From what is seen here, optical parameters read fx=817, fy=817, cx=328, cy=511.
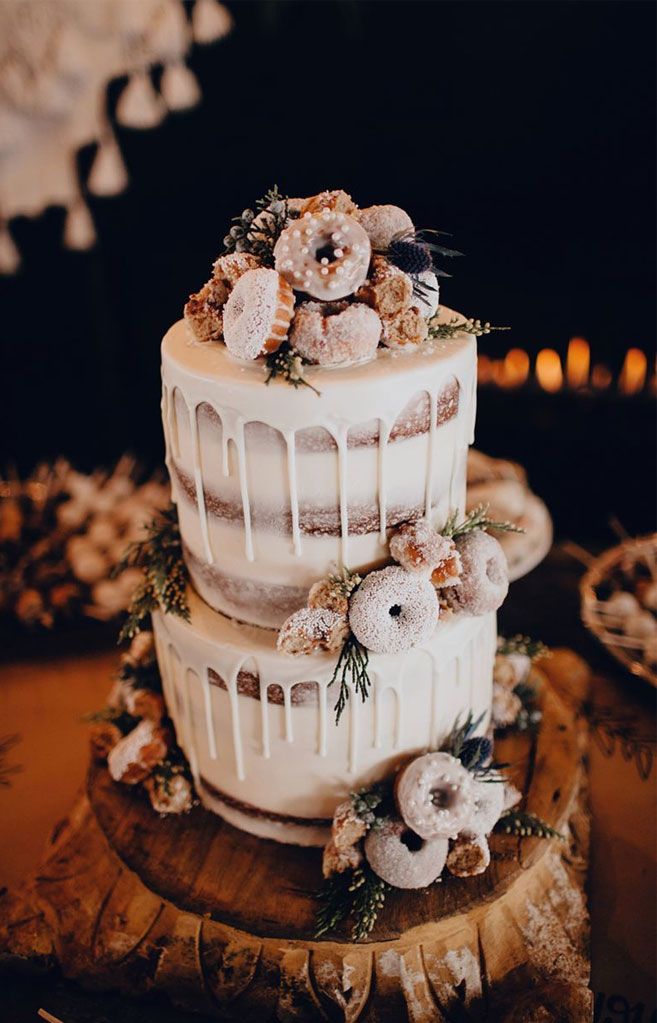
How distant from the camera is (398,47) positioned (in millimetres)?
3449

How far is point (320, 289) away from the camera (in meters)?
1.53

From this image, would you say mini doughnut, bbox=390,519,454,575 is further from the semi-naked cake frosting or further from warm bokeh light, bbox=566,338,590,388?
warm bokeh light, bbox=566,338,590,388

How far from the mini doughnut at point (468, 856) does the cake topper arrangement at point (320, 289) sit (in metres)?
1.11

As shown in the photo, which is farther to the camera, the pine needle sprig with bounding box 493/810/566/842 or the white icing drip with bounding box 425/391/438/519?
the pine needle sprig with bounding box 493/810/566/842

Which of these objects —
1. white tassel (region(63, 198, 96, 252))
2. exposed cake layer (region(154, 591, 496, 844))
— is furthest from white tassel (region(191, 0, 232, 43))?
exposed cake layer (region(154, 591, 496, 844))

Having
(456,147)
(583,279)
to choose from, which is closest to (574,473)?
(583,279)

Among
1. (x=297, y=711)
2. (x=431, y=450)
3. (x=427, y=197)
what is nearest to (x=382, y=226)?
(x=431, y=450)

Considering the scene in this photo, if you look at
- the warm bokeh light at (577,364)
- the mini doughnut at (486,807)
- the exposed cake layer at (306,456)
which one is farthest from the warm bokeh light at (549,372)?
the mini doughnut at (486,807)

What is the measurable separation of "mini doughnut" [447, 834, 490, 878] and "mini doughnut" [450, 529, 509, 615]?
0.54m

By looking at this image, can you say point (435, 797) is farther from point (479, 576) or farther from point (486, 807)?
point (479, 576)

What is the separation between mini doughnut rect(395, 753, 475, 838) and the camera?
1.74 m

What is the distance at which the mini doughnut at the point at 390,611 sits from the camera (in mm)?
1597

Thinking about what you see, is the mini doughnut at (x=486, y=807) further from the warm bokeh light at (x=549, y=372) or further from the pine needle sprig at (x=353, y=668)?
the warm bokeh light at (x=549, y=372)

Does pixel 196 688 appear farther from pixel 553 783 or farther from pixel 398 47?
pixel 398 47
